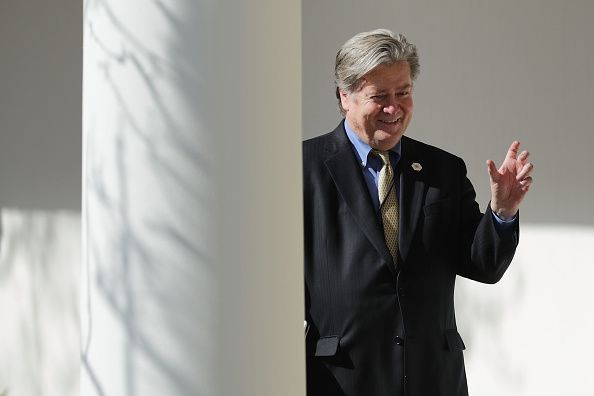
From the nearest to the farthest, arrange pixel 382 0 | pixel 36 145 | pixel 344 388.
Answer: pixel 344 388 → pixel 382 0 → pixel 36 145

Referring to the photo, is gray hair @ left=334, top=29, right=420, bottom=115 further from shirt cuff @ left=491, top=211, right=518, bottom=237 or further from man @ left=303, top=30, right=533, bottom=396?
shirt cuff @ left=491, top=211, right=518, bottom=237

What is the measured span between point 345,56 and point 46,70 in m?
3.68

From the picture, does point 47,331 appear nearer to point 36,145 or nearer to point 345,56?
point 36,145

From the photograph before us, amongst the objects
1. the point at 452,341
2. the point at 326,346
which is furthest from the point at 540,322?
the point at 326,346

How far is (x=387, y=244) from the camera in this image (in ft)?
Result: 10.4

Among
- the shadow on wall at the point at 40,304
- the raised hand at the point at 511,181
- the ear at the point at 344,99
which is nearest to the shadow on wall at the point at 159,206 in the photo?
the raised hand at the point at 511,181

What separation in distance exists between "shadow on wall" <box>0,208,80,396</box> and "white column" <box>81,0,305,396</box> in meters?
4.56

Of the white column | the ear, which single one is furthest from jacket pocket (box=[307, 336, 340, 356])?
the white column

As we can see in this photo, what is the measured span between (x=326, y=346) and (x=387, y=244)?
1.11 ft

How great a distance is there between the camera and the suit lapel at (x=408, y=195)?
3150 millimetres

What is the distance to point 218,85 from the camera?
6.40 feet

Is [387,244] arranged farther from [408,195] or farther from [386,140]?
[386,140]

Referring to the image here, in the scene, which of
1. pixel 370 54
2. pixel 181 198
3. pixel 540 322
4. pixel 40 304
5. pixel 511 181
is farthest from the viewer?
A: pixel 40 304

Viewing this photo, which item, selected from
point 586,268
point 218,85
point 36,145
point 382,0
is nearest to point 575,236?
point 586,268
